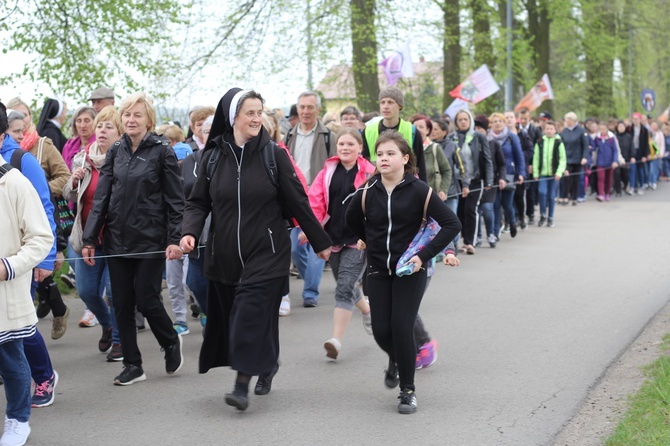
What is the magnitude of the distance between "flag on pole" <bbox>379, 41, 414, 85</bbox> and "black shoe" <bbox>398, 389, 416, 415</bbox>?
14452 mm

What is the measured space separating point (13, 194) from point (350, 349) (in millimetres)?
3416

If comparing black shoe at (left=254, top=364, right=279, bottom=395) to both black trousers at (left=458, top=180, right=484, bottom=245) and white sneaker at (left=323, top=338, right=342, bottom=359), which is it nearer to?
white sneaker at (left=323, top=338, right=342, bottom=359)

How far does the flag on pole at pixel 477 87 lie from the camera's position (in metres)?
21.9

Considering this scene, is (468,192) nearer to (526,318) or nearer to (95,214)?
(526,318)

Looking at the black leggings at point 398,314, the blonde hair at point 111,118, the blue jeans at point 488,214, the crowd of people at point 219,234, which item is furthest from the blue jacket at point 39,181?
the blue jeans at point 488,214

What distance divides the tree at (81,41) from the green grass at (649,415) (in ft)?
31.0

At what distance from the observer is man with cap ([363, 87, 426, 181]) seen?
29.8 ft

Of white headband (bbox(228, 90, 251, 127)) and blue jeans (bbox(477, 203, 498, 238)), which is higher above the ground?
white headband (bbox(228, 90, 251, 127))

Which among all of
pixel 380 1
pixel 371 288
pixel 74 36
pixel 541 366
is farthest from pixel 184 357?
pixel 380 1

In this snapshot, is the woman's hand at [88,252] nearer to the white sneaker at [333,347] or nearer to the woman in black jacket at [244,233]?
the woman in black jacket at [244,233]

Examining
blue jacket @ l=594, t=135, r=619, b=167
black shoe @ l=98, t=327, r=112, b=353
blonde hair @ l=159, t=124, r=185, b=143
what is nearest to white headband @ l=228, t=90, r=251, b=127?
black shoe @ l=98, t=327, r=112, b=353

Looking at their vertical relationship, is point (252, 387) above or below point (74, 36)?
below

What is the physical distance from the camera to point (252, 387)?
707 centimetres

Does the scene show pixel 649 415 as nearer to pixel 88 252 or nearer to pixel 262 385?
pixel 262 385
